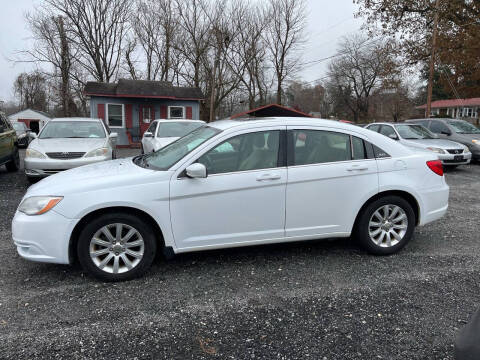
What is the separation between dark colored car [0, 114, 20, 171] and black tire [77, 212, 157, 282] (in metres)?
7.27

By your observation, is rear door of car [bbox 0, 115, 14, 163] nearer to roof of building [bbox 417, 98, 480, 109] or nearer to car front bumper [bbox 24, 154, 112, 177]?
car front bumper [bbox 24, 154, 112, 177]

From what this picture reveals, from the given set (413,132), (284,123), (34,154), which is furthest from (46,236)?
(413,132)

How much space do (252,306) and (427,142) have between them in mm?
10280

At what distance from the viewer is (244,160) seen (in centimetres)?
377

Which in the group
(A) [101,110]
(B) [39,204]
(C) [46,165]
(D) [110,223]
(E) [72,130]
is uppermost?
(A) [101,110]

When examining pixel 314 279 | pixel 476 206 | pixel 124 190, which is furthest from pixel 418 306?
pixel 476 206

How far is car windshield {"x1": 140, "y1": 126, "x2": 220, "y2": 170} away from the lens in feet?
12.5

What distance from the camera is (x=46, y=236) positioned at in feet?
11.0

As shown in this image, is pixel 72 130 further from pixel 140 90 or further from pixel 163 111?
pixel 163 111

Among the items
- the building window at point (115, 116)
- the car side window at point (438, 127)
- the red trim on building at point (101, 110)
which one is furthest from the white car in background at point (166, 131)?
the red trim on building at point (101, 110)

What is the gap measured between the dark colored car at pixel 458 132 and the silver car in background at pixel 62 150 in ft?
36.9

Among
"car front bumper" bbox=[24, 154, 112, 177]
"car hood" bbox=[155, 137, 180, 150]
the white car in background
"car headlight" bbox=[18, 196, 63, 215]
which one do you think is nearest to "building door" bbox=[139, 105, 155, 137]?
the white car in background

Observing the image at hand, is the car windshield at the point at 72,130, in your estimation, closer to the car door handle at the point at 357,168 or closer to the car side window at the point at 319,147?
the car side window at the point at 319,147

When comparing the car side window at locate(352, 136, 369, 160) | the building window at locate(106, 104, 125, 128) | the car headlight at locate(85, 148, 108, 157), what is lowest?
the car headlight at locate(85, 148, 108, 157)
